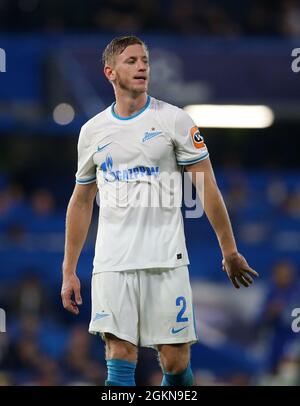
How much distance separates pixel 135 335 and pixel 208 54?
992cm

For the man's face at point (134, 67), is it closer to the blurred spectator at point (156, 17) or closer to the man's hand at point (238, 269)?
the man's hand at point (238, 269)

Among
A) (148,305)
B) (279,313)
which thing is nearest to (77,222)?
(148,305)

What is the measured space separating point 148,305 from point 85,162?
32.7 inches

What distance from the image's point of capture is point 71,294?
636 cm

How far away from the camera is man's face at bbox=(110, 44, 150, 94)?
6.20m

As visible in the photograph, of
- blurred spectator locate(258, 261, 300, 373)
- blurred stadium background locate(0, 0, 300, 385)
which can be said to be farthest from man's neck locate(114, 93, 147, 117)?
blurred spectator locate(258, 261, 300, 373)

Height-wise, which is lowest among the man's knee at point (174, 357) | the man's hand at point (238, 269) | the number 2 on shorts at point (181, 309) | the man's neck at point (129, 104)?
the man's knee at point (174, 357)

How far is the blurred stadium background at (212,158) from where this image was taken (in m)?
11.8

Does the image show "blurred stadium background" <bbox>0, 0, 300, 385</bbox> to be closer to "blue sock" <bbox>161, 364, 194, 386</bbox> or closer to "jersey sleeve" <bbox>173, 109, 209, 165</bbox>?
"blue sock" <bbox>161, 364, 194, 386</bbox>

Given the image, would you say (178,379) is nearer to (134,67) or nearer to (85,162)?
(85,162)

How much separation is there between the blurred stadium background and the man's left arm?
396 cm

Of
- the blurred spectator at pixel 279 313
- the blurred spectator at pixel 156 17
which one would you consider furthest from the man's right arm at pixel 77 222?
the blurred spectator at pixel 156 17

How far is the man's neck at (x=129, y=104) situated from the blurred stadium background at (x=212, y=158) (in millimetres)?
4224

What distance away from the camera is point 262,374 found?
38.1ft
